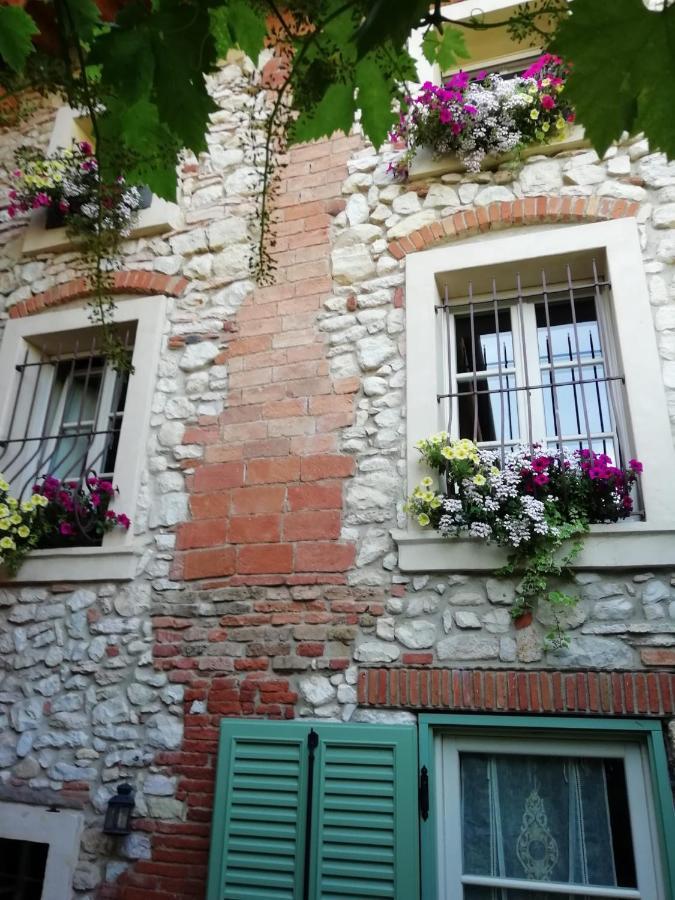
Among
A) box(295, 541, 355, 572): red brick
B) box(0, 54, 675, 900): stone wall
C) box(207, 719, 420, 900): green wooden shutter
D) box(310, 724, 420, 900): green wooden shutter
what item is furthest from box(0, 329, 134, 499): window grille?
box(310, 724, 420, 900): green wooden shutter

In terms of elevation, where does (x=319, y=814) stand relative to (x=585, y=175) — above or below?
below

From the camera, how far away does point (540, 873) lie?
9.71ft

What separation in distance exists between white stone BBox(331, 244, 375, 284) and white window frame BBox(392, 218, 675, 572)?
252 millimetres

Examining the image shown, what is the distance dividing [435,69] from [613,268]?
2023 mm

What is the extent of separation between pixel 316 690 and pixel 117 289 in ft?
9.42

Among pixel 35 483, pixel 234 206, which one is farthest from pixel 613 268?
pixel 35 483

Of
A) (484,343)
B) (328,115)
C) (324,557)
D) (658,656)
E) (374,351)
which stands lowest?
(658,656)

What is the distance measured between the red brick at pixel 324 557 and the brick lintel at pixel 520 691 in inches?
21.0

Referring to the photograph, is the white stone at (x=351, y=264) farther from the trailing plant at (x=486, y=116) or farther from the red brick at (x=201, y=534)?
the red brick at (x=201, y=534)

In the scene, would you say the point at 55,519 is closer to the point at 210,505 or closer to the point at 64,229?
the point at 210,505

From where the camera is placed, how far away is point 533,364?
389cm

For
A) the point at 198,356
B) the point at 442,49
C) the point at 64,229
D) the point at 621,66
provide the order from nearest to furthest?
the point at 621,66
the point at 442,49
the point at 198,356
the point at 64,229

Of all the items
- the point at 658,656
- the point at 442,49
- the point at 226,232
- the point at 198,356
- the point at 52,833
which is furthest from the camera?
the point at 226,232

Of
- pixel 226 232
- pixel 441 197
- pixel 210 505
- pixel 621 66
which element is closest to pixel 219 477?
pixel 210 505
